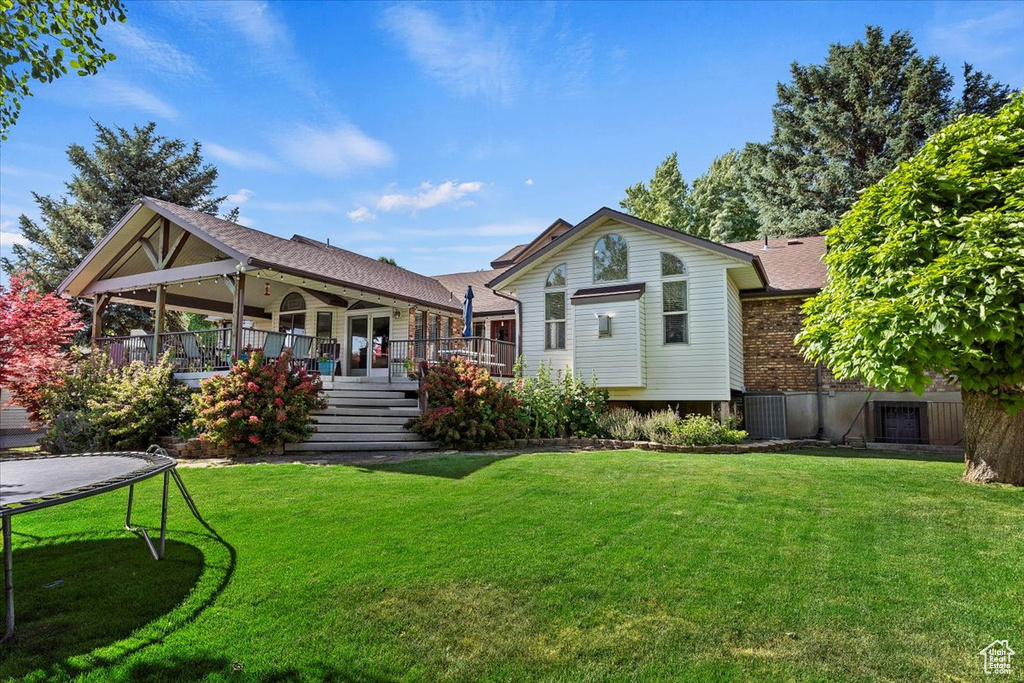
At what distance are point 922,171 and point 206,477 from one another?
→ 10.0 meters

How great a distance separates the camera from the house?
41.0ft

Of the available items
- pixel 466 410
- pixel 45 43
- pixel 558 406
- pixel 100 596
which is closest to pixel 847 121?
pixel 558 406

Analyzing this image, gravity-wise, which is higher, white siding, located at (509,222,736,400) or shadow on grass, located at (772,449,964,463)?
white siding, located at (509,222,736,400)

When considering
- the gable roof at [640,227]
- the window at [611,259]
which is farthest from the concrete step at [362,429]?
the window at [611,259]

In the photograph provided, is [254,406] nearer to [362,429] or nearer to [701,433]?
[362,429]

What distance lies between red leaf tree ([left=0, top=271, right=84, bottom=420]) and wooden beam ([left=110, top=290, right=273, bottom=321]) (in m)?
3.09

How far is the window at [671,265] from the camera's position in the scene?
1312 centimetres

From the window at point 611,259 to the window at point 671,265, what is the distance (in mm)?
925

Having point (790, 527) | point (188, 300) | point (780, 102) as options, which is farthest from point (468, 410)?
point (780, 102)

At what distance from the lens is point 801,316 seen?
13.8 meters

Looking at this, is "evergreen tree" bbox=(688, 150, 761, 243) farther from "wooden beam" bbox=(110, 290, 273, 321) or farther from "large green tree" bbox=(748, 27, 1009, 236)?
"wooden beam" bbox=(110, 290, 273, 321)

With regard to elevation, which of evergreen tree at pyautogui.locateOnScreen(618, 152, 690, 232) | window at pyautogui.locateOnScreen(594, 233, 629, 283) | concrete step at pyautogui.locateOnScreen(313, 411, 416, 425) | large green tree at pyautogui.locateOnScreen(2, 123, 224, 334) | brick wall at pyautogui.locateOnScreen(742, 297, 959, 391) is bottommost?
concrete step at pyautogui.locateOnScreen(313, 411, 416, 425)

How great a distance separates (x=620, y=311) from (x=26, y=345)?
13469mm

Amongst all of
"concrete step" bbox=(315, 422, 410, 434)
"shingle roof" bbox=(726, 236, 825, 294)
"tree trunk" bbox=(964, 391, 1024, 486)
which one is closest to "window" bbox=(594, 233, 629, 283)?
"shingle roof" bbox=(726, 236, 825, 294)
